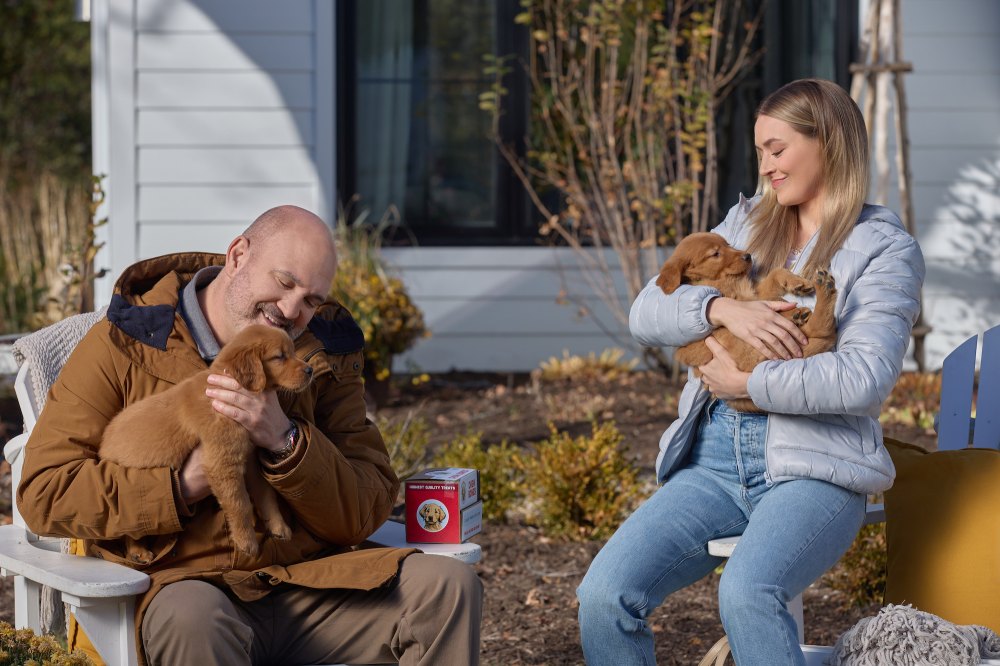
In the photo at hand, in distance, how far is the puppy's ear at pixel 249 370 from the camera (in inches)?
106

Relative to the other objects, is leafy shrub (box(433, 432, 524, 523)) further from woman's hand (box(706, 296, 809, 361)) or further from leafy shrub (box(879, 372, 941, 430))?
leafy shrub (box(879, 372, 941, 430))

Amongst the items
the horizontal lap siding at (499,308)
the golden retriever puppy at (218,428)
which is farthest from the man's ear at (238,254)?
the horizontal lap siding at (499,308)

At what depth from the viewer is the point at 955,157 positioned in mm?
8516

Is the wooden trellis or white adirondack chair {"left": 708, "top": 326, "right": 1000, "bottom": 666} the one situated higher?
the wooden trellis

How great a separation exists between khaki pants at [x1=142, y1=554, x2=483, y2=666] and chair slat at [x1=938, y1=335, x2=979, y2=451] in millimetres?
1768

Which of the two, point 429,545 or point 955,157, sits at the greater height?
point 955,157

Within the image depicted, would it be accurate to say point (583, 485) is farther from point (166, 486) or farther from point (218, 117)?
point (218, 117)

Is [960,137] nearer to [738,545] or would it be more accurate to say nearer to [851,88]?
[851,88]

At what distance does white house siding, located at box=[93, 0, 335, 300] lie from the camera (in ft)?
26.5

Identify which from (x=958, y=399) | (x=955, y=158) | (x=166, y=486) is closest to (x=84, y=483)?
(x=166, y=486)

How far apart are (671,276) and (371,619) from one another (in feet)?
4.26

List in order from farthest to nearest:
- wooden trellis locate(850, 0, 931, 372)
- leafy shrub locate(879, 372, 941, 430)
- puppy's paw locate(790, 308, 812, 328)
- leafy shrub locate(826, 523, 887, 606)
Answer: wooden trellis locate(850, 0, 931, 372), leafy shrub locate(879, 372, 941, 430), leafy shrub locate(826, 523, 887, 606), puppy's paw locate(790, 308, 812, 328)

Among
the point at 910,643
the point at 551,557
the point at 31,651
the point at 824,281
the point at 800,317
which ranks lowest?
the point at 551,557

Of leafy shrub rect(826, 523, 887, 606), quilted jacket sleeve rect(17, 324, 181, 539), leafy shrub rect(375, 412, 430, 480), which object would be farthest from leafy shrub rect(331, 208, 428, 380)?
quilted jacket sleeve rect(17, 324, 181, 539)
